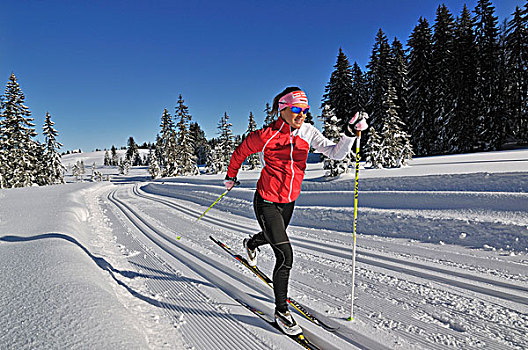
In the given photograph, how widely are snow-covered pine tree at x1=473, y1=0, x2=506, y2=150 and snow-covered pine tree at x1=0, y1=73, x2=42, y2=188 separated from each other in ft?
157

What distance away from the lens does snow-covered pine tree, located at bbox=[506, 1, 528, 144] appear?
81.0 feet

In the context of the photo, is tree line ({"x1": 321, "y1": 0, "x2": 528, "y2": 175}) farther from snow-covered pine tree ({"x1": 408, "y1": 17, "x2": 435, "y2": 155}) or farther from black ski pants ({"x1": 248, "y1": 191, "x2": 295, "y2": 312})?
black ski pants ({"x1": 248, "y1": 191, "x2": 295, "y2": 312})

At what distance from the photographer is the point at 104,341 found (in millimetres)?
2211

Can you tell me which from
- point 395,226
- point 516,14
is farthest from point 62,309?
point 516,14

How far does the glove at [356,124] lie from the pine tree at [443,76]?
30.7 meters

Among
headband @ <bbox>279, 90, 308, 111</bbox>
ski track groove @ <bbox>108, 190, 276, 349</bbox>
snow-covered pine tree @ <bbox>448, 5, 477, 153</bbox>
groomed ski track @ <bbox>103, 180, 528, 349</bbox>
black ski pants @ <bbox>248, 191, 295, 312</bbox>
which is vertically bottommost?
ski track groove @ <bbox>108, 190, 276, 349</bbox>

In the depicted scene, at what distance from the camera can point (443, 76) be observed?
2878 centimetres

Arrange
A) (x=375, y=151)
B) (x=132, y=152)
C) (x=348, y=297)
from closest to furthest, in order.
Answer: (x=348, y=297) → (x=375, y=151) → (x=132, y=152)

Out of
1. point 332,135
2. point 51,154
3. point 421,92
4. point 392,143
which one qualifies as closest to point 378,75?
point 421,92

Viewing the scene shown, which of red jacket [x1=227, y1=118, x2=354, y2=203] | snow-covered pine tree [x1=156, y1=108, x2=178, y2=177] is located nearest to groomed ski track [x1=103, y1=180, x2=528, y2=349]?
red jacket [x1=227, y1=118, x2=354, y2=203]

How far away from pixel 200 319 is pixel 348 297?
1.79 meters

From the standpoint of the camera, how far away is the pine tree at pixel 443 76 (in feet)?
91.9

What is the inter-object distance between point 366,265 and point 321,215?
3605 mm

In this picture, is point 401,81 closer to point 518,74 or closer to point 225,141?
point 518,74
